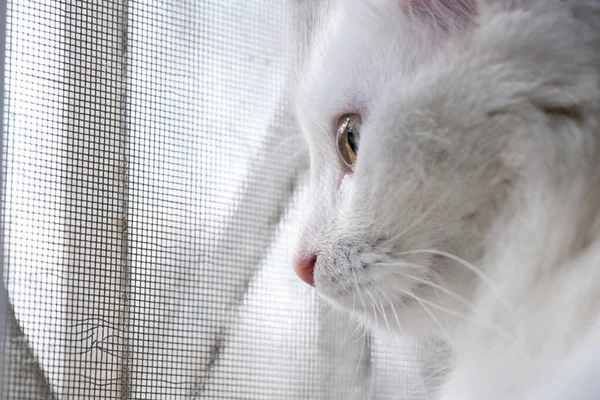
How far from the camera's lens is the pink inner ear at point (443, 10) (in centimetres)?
81

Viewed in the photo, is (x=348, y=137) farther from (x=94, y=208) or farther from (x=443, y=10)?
(x=94, y=208)

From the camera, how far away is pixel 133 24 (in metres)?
0.87

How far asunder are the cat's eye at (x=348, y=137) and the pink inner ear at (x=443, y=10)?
159 millimetres

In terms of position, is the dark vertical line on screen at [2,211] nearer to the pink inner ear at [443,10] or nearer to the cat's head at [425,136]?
the cat's head at [425,136]

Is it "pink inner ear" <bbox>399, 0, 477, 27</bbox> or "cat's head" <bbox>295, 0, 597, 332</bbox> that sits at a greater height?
"pink inner ear" <bbox>399, 0, 477, 27</bbox>

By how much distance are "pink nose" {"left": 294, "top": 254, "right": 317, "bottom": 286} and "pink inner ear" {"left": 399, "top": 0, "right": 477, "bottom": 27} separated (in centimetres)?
36

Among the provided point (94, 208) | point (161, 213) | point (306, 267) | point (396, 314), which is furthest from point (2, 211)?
point (396, 314)

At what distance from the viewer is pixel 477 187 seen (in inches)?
30.3

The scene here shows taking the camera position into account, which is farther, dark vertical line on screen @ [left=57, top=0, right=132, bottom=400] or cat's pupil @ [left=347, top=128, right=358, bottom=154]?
cat's pupil @ [left=347, top=128, right=358, bottom=154]

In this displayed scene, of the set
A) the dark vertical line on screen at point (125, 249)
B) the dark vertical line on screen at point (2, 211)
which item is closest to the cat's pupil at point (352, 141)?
the dark vertical line on screen at point (125, 249)

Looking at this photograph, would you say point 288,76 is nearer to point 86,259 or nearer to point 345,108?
point 345,108

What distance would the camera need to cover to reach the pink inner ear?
2.65ft

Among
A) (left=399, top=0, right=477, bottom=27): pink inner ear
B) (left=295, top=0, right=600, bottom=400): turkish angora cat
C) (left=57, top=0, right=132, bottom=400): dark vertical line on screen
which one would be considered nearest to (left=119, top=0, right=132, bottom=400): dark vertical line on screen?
(left=57, top=0, right=132, bottom=400): dark vertical line on screen

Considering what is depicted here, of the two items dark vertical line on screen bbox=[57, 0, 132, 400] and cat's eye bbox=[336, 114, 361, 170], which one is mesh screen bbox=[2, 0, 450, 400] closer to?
dark vertical line on screen bbox=[57, 0, 132, 400]
